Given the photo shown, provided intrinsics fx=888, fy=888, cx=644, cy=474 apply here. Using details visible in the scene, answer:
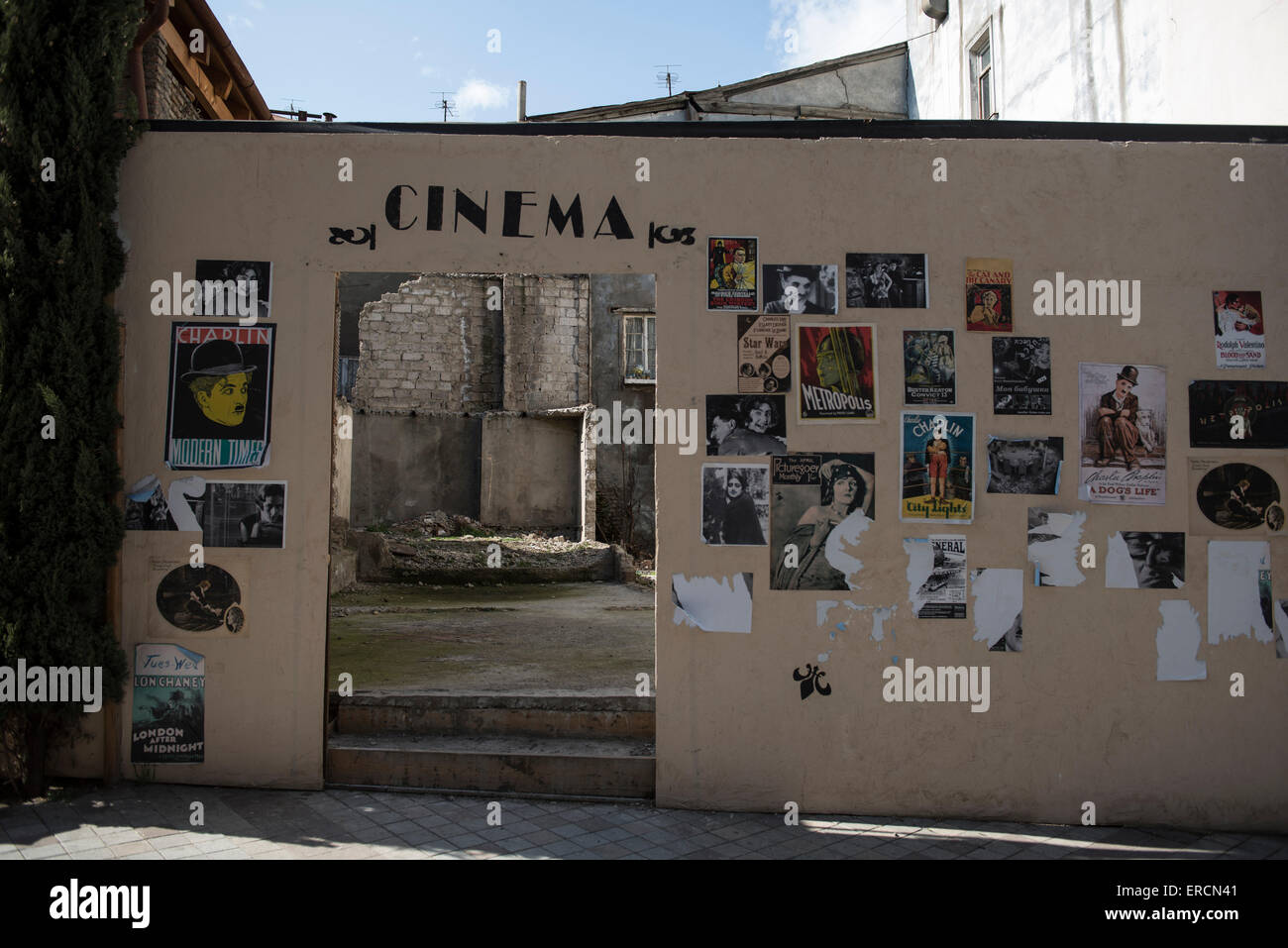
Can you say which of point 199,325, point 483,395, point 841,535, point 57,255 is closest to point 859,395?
point 841,535

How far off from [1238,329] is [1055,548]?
61.3 inches

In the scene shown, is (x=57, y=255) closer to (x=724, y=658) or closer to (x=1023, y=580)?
(x=724, y=658)

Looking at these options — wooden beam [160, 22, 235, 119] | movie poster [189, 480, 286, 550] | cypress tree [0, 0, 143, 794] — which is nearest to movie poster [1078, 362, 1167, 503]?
movie poster [189, 480, 286, 550]

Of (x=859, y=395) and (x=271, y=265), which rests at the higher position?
(x=271, y=265)

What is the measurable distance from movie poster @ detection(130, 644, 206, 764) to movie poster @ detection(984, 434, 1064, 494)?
431 centimetres

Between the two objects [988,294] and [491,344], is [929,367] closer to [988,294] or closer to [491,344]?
[988,294]

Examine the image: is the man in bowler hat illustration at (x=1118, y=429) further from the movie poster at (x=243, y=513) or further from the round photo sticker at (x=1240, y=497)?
the movie poster at (x=243, y=513)

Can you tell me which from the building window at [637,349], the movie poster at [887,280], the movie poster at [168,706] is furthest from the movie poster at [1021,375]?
the building window at [637,349]

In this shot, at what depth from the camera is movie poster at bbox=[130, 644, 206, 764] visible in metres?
4.68

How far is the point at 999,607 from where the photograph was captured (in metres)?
4.66

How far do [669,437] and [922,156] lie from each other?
2055 millimetres

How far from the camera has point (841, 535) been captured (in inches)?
183

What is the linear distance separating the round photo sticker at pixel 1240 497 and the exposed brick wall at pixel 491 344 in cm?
1895

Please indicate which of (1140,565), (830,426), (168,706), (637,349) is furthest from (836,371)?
(637,349)
